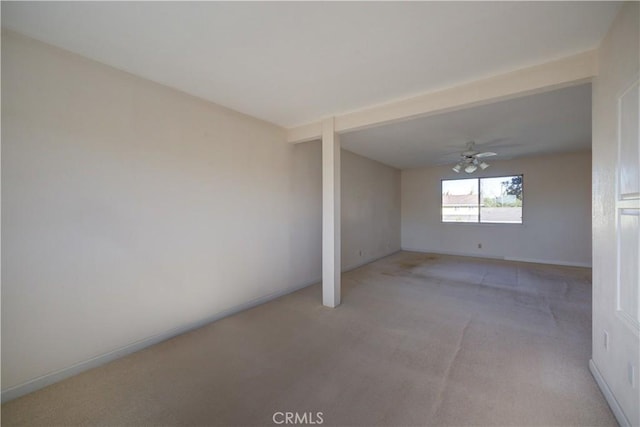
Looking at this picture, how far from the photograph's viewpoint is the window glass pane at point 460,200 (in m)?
6.79

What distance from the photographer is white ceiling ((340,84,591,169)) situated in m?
3.02

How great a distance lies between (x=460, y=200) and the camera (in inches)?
274

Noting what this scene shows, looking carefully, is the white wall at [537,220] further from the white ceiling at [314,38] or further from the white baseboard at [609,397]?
the white ceiling at [314,38]

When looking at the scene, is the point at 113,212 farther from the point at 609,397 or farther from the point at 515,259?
the point at 515,259

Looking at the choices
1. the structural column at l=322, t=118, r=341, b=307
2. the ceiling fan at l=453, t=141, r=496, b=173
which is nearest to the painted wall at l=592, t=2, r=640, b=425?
the structural column at l=322, t=118, r=341, b=307

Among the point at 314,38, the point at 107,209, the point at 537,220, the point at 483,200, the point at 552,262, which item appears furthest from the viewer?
the point at 483,200

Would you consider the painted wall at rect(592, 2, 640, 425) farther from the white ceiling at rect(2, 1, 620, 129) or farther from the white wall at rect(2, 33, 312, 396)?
the white wall at rect(2, 33, 312, 396)

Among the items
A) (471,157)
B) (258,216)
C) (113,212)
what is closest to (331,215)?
(258,216)

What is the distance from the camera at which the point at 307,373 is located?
6.59ft

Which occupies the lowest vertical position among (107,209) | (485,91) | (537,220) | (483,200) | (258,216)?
(537,220)

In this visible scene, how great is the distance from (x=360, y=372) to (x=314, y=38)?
8.57 feet

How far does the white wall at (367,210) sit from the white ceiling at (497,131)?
44 centimetres

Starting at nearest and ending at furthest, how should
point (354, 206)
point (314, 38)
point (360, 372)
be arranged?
point (314, 38)
point (360, 372)
point (354, 206)

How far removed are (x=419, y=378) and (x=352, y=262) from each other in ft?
11.6
